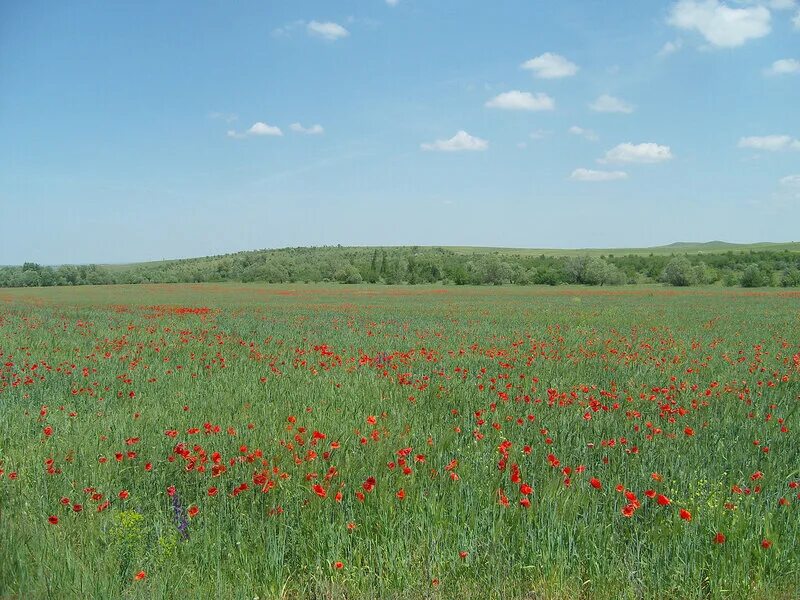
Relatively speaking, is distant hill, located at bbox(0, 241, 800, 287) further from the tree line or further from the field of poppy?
the field of poppy

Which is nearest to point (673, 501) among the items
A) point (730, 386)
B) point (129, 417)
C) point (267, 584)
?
point (267, 584)

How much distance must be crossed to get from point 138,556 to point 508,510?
102 inches

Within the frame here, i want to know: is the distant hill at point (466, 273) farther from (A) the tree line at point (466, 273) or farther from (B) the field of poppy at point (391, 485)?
(B) the field of poppy at point (391, 485)

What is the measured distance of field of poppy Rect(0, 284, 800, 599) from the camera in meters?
3.12

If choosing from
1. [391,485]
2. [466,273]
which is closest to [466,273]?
[466,273]

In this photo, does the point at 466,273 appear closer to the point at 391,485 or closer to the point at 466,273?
the point at 466,273

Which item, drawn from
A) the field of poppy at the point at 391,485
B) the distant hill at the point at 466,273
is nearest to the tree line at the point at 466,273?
the distant hill at the point at 466,273

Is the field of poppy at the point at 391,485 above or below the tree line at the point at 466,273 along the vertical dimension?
below

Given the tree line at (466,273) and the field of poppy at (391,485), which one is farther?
the tree line at (466,273)

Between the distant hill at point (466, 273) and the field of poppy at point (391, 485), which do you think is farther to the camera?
the distant hill at point (466, 273)

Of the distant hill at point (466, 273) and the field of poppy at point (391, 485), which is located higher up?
the distant hill at point (466, 273)

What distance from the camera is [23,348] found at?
11750mm

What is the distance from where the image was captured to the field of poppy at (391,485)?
3.12 metres

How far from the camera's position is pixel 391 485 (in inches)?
169
